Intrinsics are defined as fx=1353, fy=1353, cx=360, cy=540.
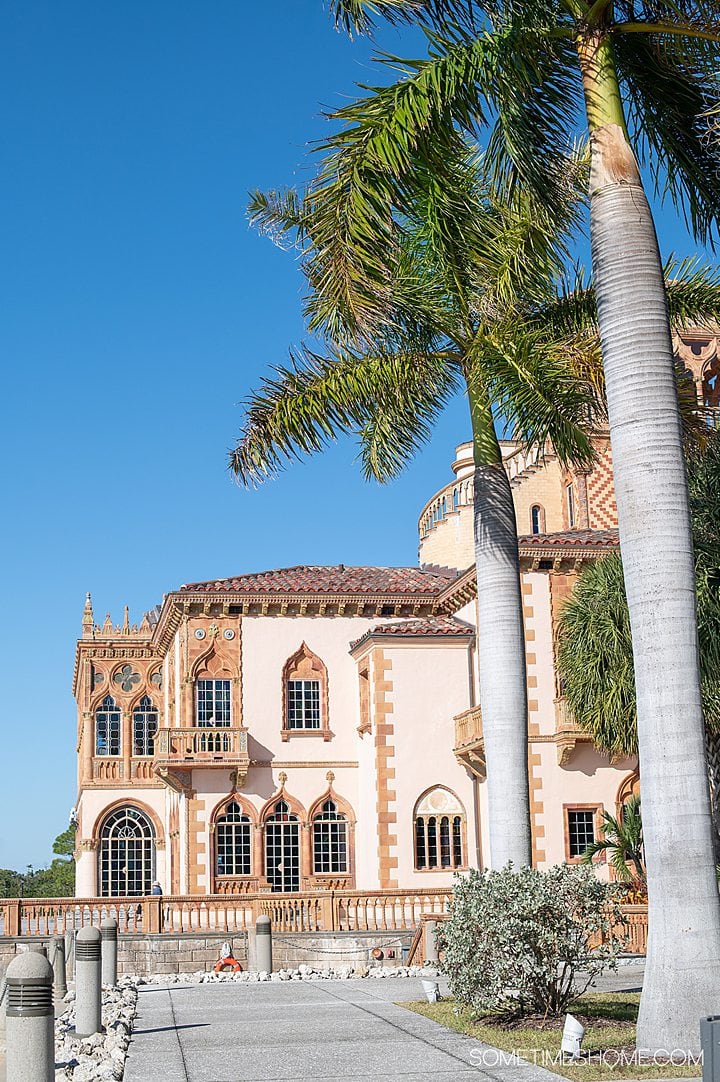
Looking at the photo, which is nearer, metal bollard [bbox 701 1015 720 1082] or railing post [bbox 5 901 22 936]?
metal bollard [bbox 701 1015 720 1082]

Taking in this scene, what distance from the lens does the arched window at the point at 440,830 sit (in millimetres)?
36156

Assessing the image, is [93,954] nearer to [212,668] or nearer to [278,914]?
[278,914]

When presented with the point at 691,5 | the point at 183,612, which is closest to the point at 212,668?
the point at 183,612

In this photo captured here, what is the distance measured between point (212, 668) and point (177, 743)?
253 cm

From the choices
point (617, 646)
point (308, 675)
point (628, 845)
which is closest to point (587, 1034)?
point (617, 646)

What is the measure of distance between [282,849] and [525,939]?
1030 inches

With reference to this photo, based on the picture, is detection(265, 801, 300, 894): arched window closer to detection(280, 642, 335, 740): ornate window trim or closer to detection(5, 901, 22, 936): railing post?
detection(280, 642, 335, 740): ornate window trim

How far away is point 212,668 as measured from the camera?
39.2 m

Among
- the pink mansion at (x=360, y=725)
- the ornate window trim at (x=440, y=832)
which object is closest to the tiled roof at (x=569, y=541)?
the pink mansion at (x=360, y=725)

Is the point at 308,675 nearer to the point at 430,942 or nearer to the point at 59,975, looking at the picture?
the point at 430,942

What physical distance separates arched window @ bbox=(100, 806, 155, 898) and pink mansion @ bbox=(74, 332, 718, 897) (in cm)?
315

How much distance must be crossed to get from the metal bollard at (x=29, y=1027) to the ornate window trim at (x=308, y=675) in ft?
102

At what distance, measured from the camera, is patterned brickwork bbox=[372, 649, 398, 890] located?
35750 mm

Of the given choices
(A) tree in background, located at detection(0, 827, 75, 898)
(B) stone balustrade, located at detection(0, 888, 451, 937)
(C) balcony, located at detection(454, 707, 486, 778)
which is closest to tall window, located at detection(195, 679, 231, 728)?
(C) balcony, located at detection(454, 707, 486, 778)
